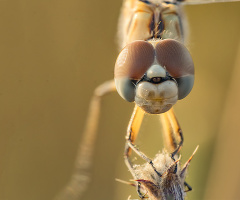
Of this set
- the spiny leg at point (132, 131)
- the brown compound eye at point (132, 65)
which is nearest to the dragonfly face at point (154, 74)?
the brown compound eye at point (132, 65)

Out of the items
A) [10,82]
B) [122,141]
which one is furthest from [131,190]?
[10,82]

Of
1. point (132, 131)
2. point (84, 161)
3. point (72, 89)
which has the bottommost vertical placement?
point (84, 161)

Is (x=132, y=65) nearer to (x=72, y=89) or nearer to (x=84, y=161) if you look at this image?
(x=72, y=89)

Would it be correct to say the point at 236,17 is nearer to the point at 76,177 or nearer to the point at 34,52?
the point at 34,52

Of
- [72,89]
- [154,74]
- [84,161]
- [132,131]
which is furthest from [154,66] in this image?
[84,161]

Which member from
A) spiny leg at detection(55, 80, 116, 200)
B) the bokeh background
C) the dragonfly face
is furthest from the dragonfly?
spiny leg at detection(55, 80, 116, 200)
